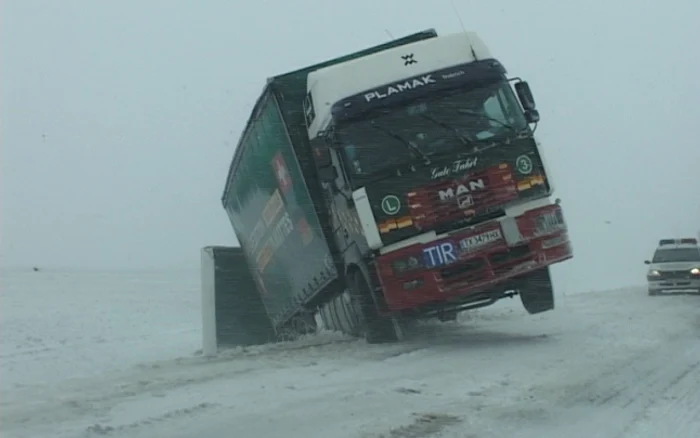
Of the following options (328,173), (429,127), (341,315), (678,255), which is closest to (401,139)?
(429,127)

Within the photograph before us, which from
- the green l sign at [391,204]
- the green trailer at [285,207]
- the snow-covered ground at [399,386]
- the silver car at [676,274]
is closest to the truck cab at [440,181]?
the green l sign at [391,204]

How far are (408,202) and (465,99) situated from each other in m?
1.52

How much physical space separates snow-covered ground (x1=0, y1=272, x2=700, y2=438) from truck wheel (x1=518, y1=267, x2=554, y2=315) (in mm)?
466

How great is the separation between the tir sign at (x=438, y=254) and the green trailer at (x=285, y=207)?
1.73m

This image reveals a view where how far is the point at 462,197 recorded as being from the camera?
1180cm

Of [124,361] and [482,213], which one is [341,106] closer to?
[482,213]

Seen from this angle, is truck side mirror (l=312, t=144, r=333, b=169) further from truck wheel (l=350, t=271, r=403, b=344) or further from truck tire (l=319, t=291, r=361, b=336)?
truck tire (l=319, t=291, r=361, b=336)

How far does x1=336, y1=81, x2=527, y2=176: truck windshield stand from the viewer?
38.9 ft

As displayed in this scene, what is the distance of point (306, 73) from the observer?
43.3 feet

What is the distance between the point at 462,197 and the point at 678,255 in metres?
16.8

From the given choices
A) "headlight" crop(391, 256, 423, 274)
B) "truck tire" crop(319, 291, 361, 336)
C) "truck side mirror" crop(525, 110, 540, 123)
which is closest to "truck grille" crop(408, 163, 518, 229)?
"headlight" crop(391, 256, 423, 274)

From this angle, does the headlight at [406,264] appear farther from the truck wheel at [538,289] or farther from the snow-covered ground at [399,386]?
the truck wheel at [538,289]

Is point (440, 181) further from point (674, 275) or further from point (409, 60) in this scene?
point (674, 275)

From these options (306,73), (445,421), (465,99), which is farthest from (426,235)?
(445,421)
